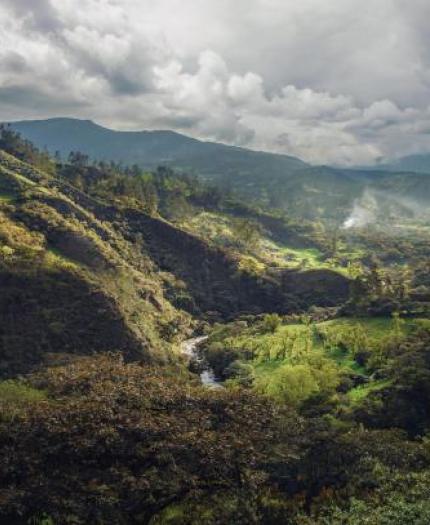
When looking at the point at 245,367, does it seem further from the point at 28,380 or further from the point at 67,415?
the point at 67,415

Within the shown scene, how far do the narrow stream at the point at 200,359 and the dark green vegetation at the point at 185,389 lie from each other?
7.54 feet

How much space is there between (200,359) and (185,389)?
61.3 metres

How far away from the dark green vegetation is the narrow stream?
2.30 m

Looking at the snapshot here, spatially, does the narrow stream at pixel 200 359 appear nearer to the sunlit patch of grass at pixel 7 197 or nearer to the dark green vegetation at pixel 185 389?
the dark green vegetation at pixel 185 389

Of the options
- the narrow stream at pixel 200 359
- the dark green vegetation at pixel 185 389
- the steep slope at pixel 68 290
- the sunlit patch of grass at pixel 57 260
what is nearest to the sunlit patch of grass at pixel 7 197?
the steep slope at pixel 68 290

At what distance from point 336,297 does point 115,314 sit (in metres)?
87.5

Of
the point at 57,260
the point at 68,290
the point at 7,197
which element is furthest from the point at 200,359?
the point at 7,197

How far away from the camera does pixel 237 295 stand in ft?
575

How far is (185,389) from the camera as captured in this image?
2625 inches

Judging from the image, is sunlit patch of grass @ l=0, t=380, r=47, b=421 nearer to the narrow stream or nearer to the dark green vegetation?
the dark green vegetation

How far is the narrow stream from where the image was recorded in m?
113

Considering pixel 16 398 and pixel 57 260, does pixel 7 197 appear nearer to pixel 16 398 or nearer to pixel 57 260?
pixel 57 260

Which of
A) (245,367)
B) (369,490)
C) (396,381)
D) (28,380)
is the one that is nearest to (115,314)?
(245,367)

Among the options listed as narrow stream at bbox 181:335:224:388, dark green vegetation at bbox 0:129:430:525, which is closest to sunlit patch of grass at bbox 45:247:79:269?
dark green vegetation at bbox 0:129:430:525
